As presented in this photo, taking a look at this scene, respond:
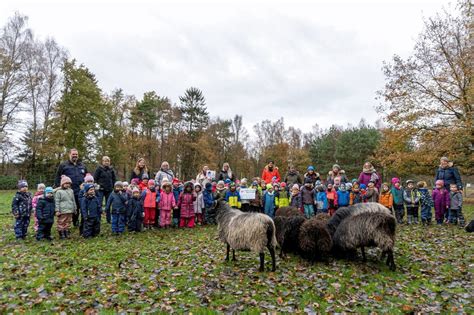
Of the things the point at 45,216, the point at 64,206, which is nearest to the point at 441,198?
the point at 64,206

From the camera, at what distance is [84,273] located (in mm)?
6648

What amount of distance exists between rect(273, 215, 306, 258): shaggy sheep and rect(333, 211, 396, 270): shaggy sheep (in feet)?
3.19

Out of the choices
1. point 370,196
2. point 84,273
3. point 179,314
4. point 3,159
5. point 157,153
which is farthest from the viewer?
point 157,153

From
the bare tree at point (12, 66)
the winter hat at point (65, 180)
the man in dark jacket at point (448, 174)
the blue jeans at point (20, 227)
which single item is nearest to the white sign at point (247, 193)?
the winter hat at point (65, 180)

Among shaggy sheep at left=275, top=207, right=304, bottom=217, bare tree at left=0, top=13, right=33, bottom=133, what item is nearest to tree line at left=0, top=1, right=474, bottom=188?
bare tree at left=0, top=13, right=33, bottom=133

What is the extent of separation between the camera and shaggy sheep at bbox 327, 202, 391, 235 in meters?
7.47

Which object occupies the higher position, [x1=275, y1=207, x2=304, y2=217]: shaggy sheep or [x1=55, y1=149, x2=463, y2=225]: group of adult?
[x1=55, y1=149, x2=463, y2=225]: group of adult

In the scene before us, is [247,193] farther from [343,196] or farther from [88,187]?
[88,187]

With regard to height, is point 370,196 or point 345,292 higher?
point 370,196

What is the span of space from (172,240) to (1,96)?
103 ft

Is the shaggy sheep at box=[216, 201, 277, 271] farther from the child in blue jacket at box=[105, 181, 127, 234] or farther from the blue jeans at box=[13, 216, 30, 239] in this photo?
the blue jeans at box=[13, 216, 30, 239]

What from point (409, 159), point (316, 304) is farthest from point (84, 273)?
point (409, 159)

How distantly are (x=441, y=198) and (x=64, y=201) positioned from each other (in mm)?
13551

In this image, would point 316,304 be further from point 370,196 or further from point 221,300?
point 370,196
